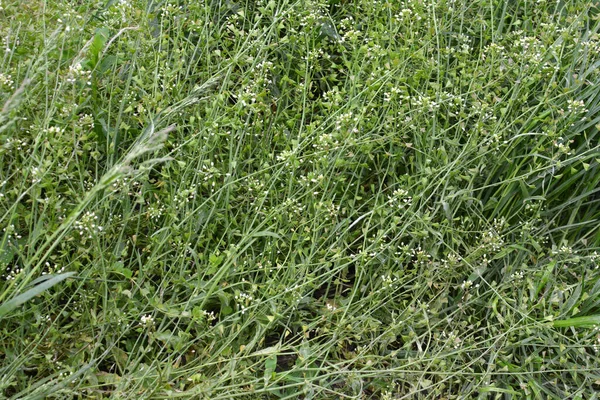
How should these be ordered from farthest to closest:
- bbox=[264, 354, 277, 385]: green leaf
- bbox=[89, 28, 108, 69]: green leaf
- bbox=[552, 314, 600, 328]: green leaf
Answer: bbox=[89, 28, 108, 69]: green leaf < bbox=[552, 314, 600, 328]: green leaf < bbox=[264, 354, 277, 385]: green leaf

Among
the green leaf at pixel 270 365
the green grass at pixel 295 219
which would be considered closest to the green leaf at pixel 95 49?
the green grass at pixel 295 219

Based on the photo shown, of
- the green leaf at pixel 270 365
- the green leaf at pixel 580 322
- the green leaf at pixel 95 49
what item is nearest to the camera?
the green leaf at pixel 270 365

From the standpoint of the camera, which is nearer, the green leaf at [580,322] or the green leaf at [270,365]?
the green leaf at [270,365]

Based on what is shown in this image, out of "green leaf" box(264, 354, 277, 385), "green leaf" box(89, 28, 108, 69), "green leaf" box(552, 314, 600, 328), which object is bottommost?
"green leaf" box(552, 314, 600, 328)

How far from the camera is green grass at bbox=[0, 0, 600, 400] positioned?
2285 mm

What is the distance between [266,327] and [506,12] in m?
1.85

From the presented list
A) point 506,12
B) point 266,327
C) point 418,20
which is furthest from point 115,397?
point 506,12

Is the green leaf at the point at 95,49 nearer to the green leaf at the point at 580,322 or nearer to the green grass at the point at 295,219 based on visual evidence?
the green grass at the point at 295,219

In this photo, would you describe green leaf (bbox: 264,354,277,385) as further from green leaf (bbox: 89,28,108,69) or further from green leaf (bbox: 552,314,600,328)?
green leaf (bbox: 89,28,108,69)

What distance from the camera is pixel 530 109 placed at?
269 cm

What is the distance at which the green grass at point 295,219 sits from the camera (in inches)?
90.0

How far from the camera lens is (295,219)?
2.56 metres

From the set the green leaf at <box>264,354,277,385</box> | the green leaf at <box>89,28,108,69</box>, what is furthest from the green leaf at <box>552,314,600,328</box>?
the green leaf at <box>89,28,108,69</box>

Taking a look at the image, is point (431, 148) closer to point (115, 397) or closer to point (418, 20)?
point (418, 20)
